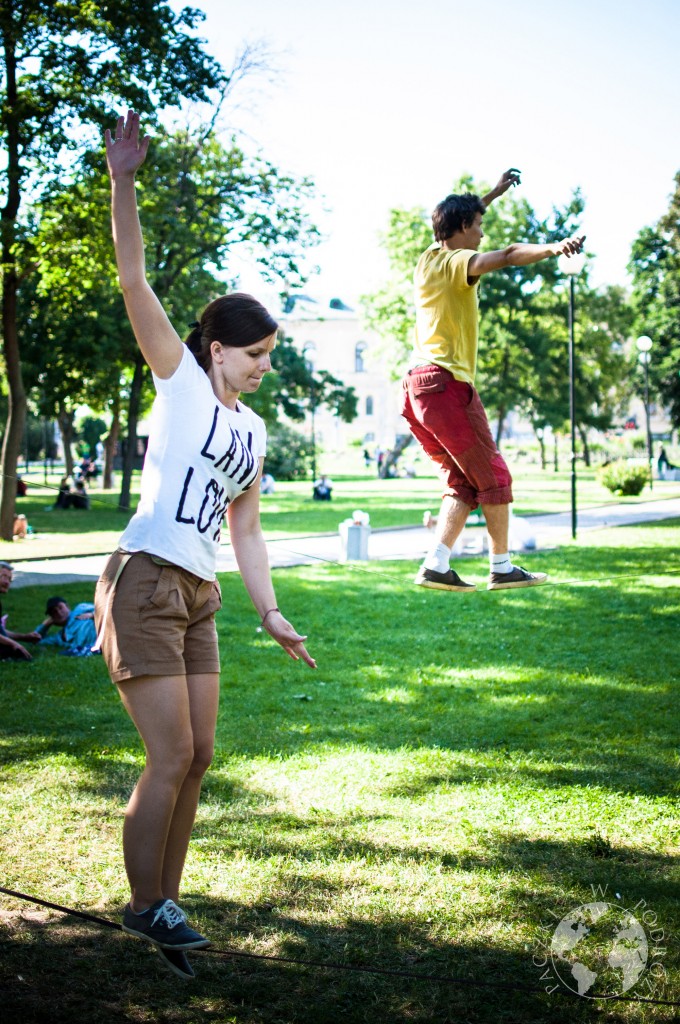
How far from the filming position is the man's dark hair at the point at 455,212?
522 cm

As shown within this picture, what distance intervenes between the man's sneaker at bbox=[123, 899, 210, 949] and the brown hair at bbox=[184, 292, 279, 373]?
1853 mm

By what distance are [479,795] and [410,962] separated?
205 cm

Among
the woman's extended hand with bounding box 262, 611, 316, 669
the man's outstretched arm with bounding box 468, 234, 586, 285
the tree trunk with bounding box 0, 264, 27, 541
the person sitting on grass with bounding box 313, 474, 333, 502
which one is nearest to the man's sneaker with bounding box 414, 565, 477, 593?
the man's outstretched arm with bounding box 468, 234, 586, 285

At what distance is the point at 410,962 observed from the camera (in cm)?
398

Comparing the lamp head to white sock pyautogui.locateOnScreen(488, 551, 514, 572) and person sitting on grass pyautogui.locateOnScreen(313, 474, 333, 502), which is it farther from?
person sitting on grass pyautogui.locateOnScreen(313, 474, 333, 502)

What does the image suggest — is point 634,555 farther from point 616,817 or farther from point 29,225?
point 29,225

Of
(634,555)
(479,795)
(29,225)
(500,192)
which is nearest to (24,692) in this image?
(479,795)

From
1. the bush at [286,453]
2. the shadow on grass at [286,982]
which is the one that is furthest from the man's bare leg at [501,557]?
the bush at [286,453]

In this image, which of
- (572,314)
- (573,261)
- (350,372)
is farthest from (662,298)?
(350,372)

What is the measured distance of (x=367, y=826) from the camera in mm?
5469

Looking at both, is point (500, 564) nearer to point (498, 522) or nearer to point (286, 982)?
point (498, 522)

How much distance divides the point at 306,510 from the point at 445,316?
24708 millimetres

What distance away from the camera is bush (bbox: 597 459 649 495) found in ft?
101

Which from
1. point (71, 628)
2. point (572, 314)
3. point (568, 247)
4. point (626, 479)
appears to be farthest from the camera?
point (626, 479)
